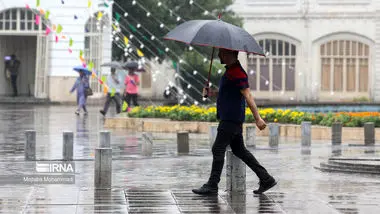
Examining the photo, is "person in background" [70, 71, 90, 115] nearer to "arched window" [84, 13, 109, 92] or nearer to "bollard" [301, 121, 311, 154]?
"arched window" [84, 13, 109, 92]

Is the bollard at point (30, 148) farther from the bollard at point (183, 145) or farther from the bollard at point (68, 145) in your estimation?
the bollard at point (183, 145)

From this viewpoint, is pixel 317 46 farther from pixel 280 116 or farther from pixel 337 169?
pixel 337 169

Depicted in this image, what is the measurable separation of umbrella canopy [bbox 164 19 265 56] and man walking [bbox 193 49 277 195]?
0.31 m

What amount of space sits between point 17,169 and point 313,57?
38.9 metres

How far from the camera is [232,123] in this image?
14.1 m

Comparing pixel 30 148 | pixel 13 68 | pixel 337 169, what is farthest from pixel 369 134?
pixel 13 68

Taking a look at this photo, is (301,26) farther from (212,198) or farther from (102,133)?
(212,198)

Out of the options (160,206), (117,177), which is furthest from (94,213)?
(117,177)

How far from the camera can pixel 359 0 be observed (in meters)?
54.9

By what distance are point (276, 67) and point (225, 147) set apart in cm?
4189

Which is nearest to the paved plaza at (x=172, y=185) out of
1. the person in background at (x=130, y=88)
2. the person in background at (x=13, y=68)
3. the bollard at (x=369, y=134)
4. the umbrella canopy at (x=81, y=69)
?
the bollard at (x=369, y=134)

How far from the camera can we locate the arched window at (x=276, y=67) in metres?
55.7

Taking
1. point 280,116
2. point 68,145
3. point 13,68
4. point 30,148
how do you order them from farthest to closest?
point 13,68 → point 280,116 → point 68,145 → point 30,148

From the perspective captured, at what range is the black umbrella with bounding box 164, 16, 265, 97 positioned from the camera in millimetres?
13875
